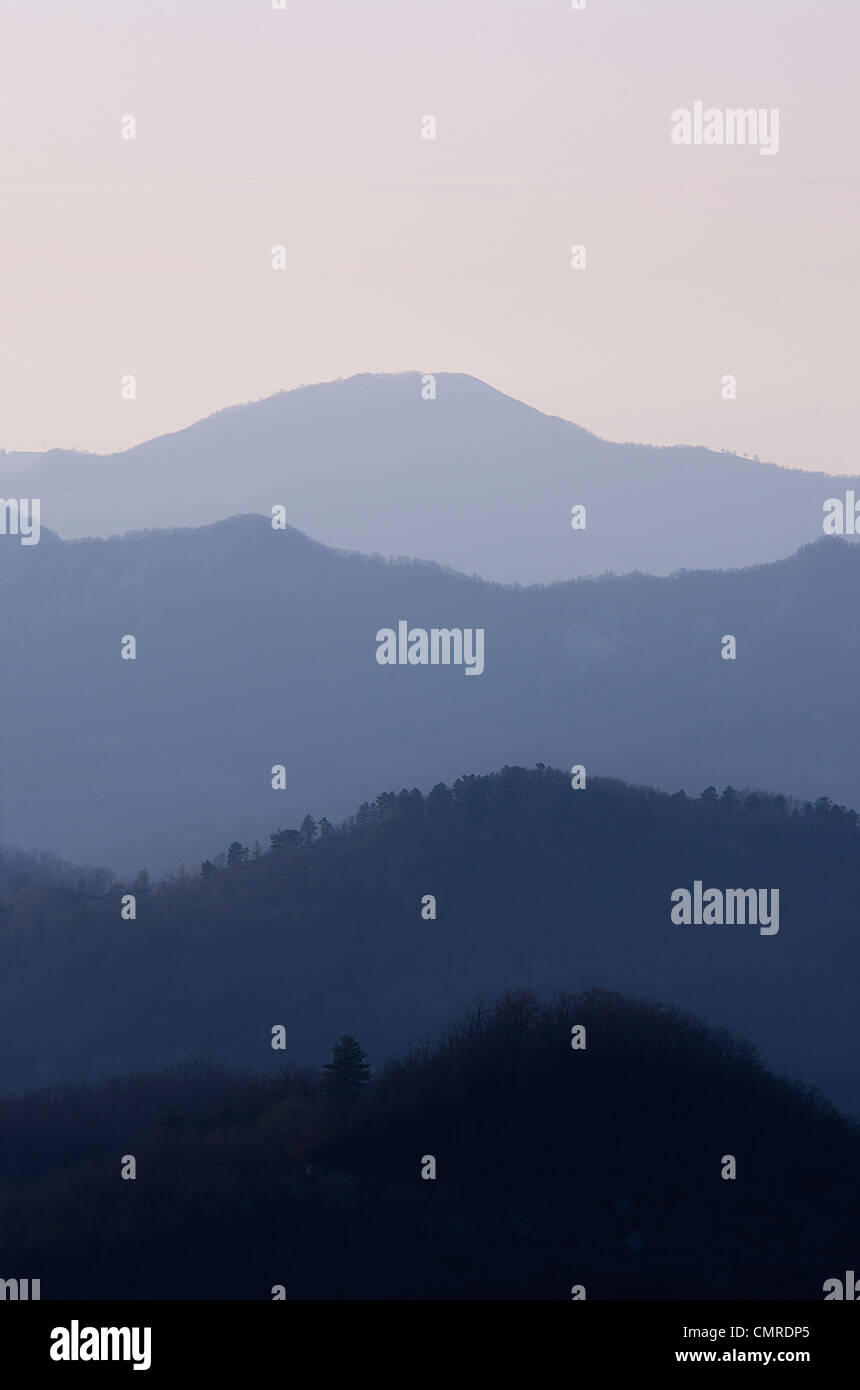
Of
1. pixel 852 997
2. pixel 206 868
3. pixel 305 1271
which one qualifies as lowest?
pixel 305 1271

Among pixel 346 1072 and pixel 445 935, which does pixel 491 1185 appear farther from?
pixel 445 935

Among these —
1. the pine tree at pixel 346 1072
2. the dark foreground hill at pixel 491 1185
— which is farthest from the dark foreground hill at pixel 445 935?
the pine tree at pixel 346 1072

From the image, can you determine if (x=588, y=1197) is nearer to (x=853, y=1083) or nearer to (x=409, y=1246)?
(x=409, y=1246)

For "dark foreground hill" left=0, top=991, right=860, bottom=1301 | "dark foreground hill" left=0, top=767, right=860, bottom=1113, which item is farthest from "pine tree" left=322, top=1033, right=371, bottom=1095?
"dark foreground hill" left=0, top=767, right=860, bottom=1113

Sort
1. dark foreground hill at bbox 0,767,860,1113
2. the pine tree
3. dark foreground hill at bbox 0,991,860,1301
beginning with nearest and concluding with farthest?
dark foreground hill at bbox 0,991,860,1301, the pine tree, dark foreground hill at bbox 0,767,860,1113

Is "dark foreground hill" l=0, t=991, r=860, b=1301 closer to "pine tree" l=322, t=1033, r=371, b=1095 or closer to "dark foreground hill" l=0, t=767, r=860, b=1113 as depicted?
"pine tree" l=322, t=1033, r=371, b=1095

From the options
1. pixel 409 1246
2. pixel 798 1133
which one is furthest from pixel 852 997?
pixel 409 1246

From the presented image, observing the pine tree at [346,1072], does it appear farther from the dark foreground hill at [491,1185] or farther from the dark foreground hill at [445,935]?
the dark foreground hill at [445,935]
